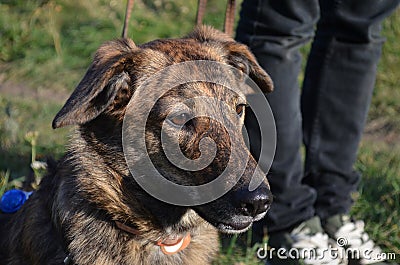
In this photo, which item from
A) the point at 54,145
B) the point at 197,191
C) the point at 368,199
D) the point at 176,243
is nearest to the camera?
the point at 197,191

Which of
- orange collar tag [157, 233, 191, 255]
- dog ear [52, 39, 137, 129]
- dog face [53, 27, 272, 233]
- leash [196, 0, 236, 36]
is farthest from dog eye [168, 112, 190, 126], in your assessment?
leash [196, 0, 236, 36]

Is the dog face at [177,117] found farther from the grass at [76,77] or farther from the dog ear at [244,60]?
the grass at [76,77]

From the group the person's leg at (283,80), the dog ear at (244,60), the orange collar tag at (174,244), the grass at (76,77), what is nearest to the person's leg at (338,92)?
the person's leg at (283,80)

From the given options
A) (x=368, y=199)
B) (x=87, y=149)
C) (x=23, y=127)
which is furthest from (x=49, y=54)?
(x=87, y=149)

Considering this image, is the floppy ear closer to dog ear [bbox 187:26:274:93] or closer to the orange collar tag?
dog ear [bbox 187:26:274:93]

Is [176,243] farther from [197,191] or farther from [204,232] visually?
[197,191]

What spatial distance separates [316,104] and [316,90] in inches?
3.1

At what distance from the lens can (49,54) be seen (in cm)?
699

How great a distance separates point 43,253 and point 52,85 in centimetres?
382

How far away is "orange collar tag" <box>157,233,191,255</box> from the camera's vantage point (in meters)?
3.11

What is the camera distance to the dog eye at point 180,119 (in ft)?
9.61

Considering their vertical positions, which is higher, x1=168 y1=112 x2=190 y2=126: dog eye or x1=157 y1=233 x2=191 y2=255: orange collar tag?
x1=168 y1=112 x2=190 y2=126: dog eye

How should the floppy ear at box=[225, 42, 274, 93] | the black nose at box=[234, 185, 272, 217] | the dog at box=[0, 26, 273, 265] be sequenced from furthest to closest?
the floppy ear at box=[225, 42, 274, 93]
the dog at box=[0, 26, 273, 265]
the black nose at box=[234, 185, 272, 217]

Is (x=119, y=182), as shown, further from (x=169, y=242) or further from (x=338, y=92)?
(x=338, y=92)
